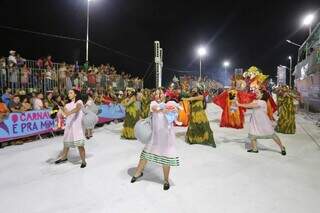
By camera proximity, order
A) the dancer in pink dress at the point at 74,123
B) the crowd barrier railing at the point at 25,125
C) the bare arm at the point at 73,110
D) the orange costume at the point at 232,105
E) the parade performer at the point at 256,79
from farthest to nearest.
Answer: the orange costume at the point at 232,105, the parade performer at the point at 256,79, the crowd barrier railing at the point at 25,125, the dancer in pink dress at the point at 74,123, the bare arm at the point at 73,110

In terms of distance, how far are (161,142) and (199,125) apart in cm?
430

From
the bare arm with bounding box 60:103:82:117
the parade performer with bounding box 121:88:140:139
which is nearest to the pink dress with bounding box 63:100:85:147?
the bare arm with bounding box 60:103:82:117

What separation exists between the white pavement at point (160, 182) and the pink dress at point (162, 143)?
50 centimetres

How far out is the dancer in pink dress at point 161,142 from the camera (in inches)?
228

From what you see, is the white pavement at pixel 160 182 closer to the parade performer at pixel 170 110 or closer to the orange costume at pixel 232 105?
the parade performer at pixel 170 110

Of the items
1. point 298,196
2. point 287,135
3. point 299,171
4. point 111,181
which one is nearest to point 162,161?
point 111,181

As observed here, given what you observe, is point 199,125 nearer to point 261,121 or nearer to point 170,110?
point 261,121

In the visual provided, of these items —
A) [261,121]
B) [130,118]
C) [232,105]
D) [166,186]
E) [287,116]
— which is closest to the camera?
[166,186]

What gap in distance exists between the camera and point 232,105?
14.4m

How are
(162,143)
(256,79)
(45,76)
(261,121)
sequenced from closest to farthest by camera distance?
1. (162,143)
2. (261,121)
3. (256,79)
4. (45,76)

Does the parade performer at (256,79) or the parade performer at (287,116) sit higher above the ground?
the parade performer at (256,79)

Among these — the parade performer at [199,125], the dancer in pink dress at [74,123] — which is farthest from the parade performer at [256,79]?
the dancer in pink dress at [74,123]

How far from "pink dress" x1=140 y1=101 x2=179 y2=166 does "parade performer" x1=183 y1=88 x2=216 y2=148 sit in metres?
4.10

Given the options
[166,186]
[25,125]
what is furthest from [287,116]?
[25,125]
